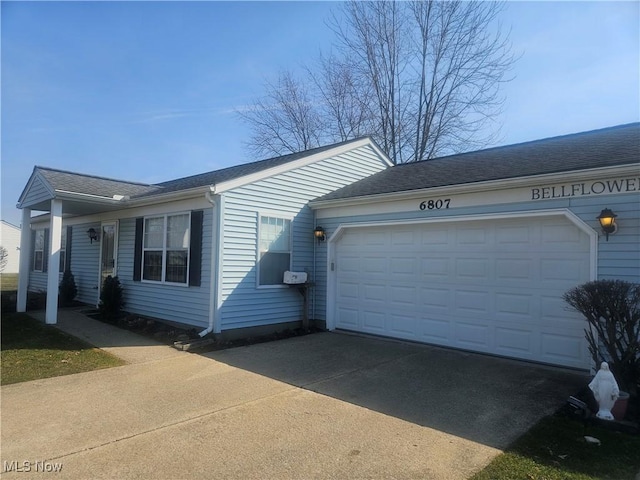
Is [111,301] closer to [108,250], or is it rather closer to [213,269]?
[108,250]

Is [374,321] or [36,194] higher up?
[36,194]

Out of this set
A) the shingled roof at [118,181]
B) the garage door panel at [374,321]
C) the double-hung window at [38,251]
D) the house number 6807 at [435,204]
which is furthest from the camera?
the double-hung window at [38,251]

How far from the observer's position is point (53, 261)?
350 inches

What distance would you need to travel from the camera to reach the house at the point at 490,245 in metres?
5.89

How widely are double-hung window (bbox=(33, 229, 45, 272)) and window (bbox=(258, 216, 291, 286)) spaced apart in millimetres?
11702

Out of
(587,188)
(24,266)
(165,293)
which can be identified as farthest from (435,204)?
(24,266)

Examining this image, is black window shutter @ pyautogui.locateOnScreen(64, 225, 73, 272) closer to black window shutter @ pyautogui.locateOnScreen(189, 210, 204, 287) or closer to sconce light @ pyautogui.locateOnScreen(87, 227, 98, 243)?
sconce light @ pyautogui.locateOnScreen(87, 227, 98, 243)

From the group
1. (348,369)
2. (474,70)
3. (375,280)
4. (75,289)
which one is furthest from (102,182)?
(474,70)

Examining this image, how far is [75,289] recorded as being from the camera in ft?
42.8

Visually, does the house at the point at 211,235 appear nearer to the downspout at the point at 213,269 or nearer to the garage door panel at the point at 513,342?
the downspout at the point at 213,269

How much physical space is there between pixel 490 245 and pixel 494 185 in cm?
106

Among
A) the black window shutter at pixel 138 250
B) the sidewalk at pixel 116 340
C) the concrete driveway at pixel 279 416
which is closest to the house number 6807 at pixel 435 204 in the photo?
the concrete driveway at pixel 279 416

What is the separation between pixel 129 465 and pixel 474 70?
68.6 ft

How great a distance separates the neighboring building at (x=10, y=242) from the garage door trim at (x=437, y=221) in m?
39.4
